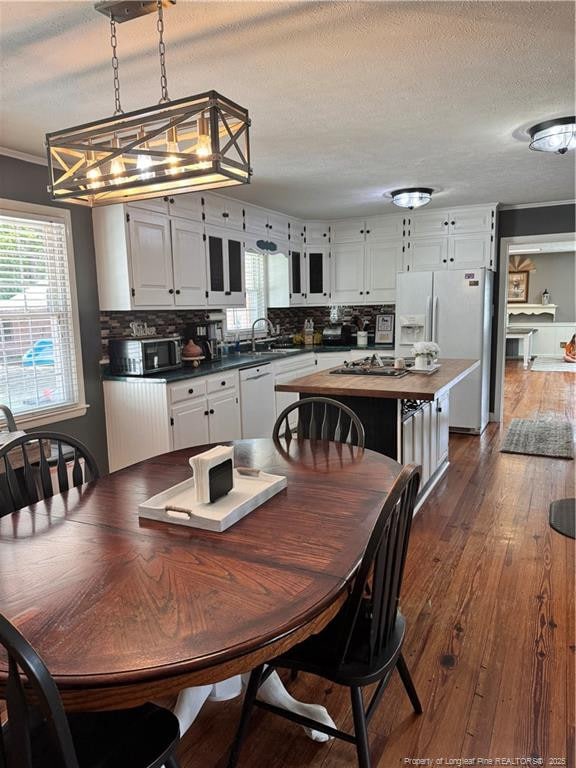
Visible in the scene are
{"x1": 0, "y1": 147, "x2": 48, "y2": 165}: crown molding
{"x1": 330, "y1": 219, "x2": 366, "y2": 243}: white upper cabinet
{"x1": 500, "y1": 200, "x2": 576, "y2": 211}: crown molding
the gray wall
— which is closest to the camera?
{"x1": 0, "y1": 147, "x2": 48, "y2": 165}: crown molding

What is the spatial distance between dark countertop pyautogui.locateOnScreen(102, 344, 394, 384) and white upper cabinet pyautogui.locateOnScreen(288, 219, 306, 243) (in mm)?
1245

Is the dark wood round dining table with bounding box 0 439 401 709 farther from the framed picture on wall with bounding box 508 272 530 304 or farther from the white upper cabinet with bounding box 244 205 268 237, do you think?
the framed picture on wall with bounding box 508 272 530 304

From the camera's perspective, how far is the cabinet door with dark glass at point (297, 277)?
19.3 ft

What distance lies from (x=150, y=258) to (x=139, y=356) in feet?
2.48

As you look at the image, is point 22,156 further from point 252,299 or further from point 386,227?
point 386,227

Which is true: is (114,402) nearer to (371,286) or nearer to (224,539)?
(224,539)

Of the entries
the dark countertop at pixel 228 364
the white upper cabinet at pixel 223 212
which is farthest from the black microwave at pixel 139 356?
the white upper cabinet at pixel 223 212

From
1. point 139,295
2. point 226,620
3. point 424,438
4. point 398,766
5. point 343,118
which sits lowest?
point 398,766

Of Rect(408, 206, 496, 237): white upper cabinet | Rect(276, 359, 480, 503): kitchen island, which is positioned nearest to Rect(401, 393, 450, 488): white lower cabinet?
Rect(276, 359, 480, 503): kitchen island

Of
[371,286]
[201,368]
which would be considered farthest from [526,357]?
[201,368]

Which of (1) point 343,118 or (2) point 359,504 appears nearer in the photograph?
(2) point 359,504

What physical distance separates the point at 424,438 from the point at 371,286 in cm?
279

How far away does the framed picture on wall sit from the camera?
38.4 ft

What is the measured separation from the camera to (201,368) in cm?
428
